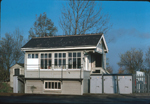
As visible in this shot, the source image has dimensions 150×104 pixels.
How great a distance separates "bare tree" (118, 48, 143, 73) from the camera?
56.1 meters

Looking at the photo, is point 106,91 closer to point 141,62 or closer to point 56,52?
point 56,52

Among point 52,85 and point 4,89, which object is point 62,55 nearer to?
point 52,85

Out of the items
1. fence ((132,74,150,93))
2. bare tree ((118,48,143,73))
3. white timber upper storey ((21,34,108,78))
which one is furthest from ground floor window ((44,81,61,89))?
bare tree ((118,48,143,73))

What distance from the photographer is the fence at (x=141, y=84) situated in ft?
77.4

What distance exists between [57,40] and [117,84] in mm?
8929

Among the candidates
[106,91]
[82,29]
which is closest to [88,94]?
[106,91]

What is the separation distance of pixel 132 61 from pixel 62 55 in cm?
3441

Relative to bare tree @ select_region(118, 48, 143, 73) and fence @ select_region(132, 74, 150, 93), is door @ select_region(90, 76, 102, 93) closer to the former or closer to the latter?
fence @ select_region(132, 74, 150, 93)

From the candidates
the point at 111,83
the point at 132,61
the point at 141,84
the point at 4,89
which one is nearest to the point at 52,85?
the point at 111,83

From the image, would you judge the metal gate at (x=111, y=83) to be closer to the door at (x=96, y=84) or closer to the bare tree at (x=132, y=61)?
the door at (x=96, y=84)

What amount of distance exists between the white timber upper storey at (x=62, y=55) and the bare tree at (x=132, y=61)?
95.9 feet

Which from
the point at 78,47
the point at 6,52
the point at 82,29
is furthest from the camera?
the point at 6,52

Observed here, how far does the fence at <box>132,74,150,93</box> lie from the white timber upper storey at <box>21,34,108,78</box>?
520 centimetres

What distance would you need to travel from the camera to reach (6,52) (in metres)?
47.0
